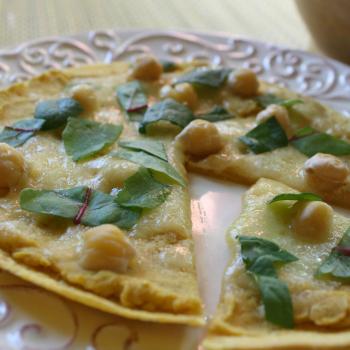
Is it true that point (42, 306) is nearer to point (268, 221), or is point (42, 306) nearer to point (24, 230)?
point (24, 230)

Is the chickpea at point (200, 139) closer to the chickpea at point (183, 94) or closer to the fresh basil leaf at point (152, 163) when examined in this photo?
the fresh basil leaf at point (152, 163)

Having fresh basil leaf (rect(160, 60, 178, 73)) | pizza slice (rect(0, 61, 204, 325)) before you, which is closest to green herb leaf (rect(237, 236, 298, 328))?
pizza slice (rect(0, 61, 204, 325))

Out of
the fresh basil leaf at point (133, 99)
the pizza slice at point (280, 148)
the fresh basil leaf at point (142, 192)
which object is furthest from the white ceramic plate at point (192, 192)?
the fresh basil leaf at point (133, 99)

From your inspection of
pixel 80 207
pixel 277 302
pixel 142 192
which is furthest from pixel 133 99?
pixel 277 302

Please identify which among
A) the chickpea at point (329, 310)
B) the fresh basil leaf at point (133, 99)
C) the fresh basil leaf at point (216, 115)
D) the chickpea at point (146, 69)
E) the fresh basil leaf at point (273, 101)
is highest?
the chickpea at point (146, 69)

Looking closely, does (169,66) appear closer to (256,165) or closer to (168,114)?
(168,114)

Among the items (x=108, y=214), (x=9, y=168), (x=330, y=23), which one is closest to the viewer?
(x=108, y=214)

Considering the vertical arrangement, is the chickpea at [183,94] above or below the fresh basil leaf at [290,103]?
above
